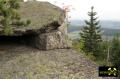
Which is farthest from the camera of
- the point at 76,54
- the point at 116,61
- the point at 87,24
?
the point at 87,24

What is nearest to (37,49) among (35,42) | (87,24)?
(35,42)

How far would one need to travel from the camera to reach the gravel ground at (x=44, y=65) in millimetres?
10117

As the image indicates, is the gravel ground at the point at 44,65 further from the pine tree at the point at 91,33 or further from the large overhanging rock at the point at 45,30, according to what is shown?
the pine tree at the point at 91,33

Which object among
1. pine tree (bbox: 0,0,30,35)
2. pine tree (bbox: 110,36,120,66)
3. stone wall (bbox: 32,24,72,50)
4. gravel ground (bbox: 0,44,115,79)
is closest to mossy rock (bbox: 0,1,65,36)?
stone wall (bbox: 32,24,72,50)

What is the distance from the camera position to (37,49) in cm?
1127

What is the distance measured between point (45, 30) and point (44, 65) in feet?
3.72

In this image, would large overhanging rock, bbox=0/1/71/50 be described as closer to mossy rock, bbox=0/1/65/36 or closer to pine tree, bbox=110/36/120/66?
mossy rock, bbox=0/1/65/36

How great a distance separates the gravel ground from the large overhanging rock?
21cm

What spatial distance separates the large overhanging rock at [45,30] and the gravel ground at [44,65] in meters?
0.21

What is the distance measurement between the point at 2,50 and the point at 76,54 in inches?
81.6

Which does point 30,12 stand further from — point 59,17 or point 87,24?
point 87,24

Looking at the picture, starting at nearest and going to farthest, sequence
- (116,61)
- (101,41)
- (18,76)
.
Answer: (18,76)
(116,61)
(101,41)

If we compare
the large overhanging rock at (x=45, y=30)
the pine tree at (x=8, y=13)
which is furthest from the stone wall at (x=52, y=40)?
the pine tree at (x=8, y=13)


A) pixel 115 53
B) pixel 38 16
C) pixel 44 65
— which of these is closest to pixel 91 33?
pixel 115 53
